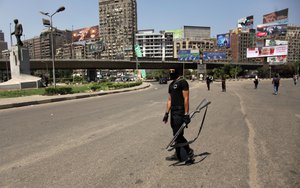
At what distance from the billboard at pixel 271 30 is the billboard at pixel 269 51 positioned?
313 inches

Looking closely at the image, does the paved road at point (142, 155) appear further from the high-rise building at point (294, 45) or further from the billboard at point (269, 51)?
the high-rise building at point (294, 45)

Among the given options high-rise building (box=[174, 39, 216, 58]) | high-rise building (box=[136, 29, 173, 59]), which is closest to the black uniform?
high-rise building (box=[174, 39, 216, 58])

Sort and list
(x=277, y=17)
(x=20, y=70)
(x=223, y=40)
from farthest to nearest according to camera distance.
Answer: (x=277, y=17) → (x=223, y=40) → (x=20, y=70)

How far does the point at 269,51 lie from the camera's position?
8400 centimetres

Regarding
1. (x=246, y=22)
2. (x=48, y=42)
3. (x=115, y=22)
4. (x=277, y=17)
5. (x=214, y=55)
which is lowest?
(x=214, y=55)

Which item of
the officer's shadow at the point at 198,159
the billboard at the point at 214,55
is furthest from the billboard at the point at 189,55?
the officer's shadow at the point at 198,159

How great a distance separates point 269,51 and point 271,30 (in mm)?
10295

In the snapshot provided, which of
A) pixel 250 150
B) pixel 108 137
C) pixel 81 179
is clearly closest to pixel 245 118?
pixel 250 150

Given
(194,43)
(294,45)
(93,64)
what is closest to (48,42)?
(93,64)

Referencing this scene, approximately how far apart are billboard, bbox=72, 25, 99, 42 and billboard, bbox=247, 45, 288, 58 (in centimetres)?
5330

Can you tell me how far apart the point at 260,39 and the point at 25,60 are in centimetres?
8466

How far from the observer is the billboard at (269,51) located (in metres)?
80.8

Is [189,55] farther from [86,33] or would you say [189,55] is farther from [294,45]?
[294,45]

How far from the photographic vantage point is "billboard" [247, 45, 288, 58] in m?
80.8
